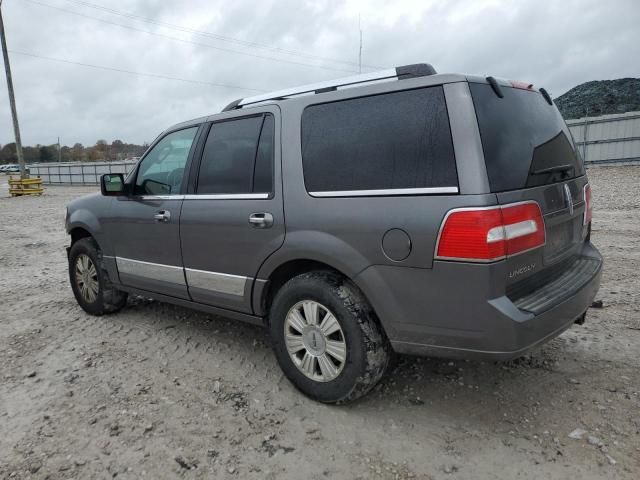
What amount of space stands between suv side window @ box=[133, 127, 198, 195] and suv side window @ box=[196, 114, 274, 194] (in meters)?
0.27

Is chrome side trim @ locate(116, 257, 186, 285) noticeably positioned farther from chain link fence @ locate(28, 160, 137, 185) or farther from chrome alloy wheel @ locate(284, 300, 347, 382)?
chain link fence @ locate(28, 160, 137, 185)

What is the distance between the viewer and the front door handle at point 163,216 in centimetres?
370

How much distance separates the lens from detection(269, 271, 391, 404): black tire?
2.63m

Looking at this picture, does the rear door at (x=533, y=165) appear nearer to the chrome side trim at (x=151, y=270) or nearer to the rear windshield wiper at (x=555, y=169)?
the rear windshield wiper at (x=555, y=169)

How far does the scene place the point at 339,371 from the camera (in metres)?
2.76

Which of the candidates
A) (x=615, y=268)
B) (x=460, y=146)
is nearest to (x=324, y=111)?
(x=460, y=146)

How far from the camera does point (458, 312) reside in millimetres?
2301

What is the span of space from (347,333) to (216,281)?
120 centimetres

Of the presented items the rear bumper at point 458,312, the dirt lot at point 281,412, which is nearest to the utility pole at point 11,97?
the dirt lot at point 281,412

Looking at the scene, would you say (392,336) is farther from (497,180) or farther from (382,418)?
(497,180)

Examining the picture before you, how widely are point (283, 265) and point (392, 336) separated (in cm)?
89

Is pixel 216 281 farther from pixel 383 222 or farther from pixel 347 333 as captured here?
pixel 383 222

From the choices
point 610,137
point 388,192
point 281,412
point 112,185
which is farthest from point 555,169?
point 610,137

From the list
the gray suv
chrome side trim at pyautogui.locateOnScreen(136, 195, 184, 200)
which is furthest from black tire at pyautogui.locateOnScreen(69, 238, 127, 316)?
the gray suv
